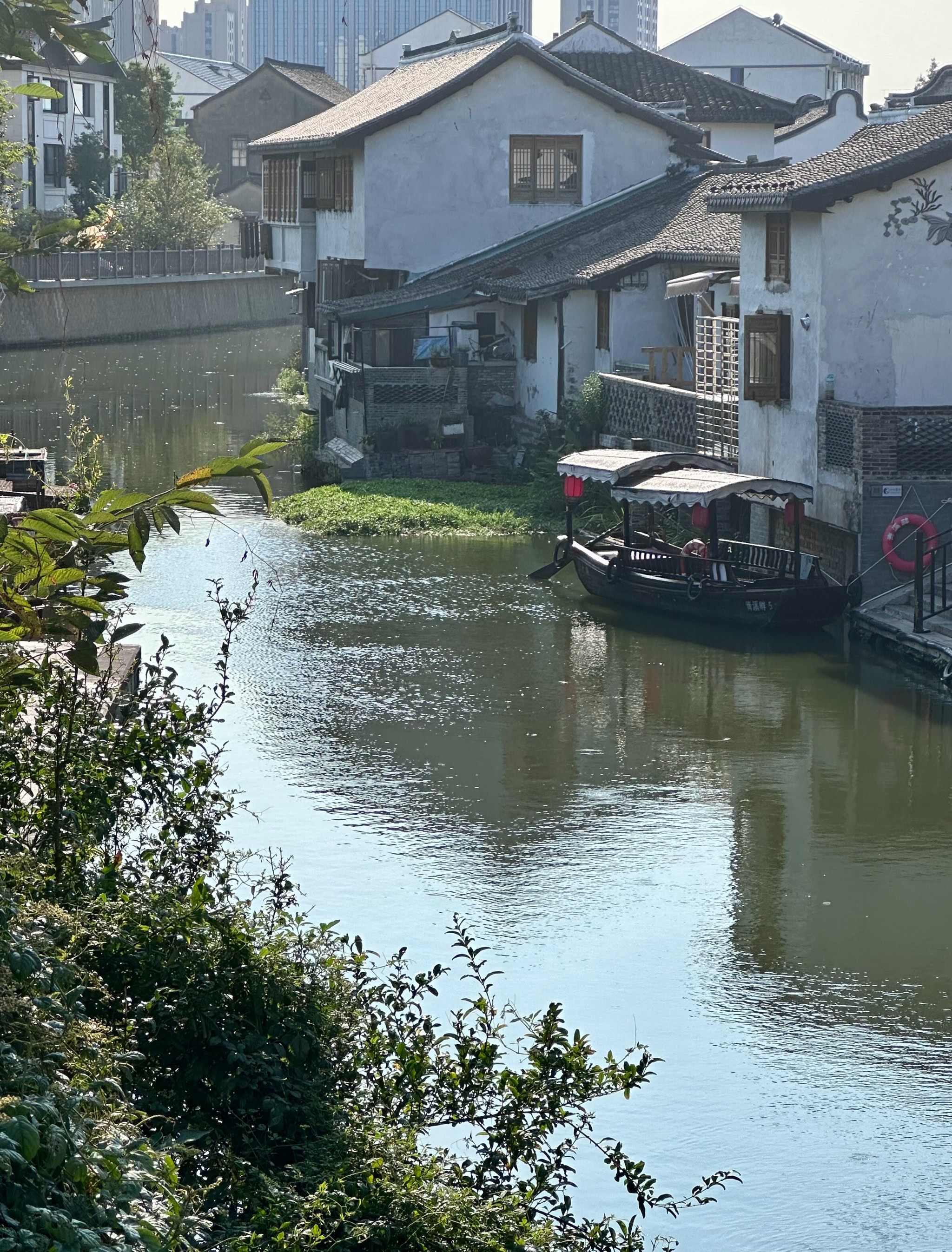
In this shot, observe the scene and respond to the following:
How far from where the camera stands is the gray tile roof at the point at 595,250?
32156 millimetres

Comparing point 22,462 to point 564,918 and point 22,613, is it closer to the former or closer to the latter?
point 564,918

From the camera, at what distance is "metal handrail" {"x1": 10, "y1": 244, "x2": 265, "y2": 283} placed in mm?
62062

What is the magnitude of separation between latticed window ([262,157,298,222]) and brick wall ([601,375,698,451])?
14211mm

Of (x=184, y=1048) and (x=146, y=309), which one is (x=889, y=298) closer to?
(x=184, y=1048)

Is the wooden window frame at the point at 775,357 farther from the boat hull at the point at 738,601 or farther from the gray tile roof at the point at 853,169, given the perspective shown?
the boat hull at the point at 738,601

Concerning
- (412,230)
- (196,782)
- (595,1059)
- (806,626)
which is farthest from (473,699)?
(412,230)

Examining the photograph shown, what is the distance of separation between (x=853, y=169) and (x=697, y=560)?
561cm

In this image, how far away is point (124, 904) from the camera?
735 cm

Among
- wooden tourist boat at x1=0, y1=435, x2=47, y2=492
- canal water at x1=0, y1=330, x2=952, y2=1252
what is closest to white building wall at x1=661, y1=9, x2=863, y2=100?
canal water at x1=0, y1=330, x2=952, y2=1252

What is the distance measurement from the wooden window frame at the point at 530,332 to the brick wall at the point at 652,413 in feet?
12.1

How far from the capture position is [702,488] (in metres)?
23.7

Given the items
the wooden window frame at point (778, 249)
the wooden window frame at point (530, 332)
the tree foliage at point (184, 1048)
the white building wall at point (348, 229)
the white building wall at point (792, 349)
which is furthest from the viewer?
the white building wall at point (348, 229)

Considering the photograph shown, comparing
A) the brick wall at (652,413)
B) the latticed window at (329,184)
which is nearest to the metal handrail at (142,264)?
the latticed window at (329,184)

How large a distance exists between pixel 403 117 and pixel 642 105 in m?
5.34
